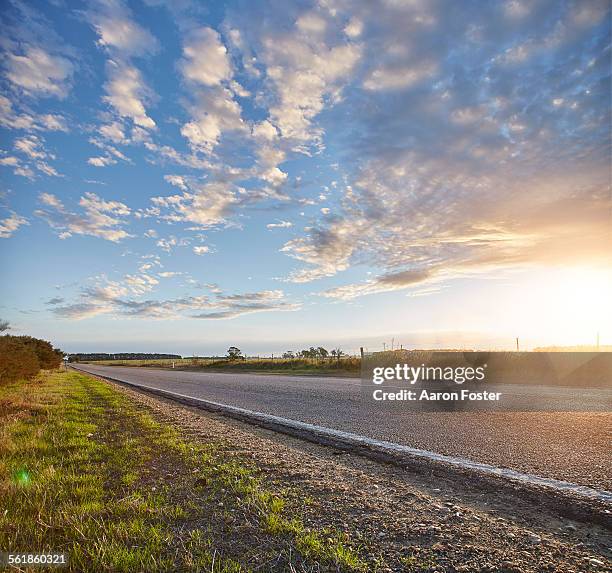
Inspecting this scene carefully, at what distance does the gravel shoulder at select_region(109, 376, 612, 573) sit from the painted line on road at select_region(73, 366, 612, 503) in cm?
44

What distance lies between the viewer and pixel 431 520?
359 centimetres

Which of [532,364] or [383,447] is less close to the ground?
[532,364]

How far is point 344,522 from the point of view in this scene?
3.60 meters

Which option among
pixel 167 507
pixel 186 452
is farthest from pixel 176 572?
pixel 186 452

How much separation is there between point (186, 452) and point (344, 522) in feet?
11.1

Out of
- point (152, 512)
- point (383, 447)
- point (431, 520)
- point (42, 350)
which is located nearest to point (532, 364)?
point (383, 447)

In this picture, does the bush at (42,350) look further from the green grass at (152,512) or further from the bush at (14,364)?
the green grass at (152,512)

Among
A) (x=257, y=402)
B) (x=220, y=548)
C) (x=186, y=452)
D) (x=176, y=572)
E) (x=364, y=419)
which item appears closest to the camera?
(x=176, y=572)

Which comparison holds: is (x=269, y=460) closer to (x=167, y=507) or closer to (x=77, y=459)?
(x=167, y=507)

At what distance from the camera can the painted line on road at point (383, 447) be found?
4254 mm

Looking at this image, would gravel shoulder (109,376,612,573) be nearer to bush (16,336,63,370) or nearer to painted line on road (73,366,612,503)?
painted line on road (73,366,612,503)

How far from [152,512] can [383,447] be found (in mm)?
3483

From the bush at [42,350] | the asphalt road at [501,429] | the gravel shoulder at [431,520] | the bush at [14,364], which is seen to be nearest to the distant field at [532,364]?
the asphalt road at [501,429]

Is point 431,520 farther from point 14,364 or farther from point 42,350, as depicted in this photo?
point 42,350
